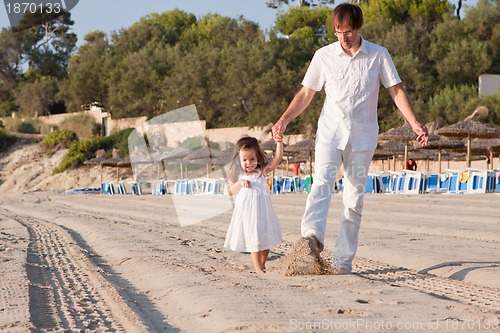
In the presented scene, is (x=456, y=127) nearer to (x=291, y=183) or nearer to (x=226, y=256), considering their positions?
(x=291, y=183)

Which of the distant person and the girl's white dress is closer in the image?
the girl's white dress

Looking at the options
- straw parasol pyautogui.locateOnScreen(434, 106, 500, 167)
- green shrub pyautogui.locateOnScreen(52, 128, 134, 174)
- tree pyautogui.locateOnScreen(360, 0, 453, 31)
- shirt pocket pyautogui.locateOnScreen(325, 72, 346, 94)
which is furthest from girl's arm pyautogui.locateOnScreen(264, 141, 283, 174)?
green shrub pyautogui.locateOnScreen(52, 128, 134, 174)

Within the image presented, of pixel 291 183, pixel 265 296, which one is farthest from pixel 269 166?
pixel 291 183

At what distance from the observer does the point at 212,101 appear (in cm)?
4744

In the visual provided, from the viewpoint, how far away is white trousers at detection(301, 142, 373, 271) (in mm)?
4914

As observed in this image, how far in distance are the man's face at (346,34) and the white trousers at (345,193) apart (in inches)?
24.5

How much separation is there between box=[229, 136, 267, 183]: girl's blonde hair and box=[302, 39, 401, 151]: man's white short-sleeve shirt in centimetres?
70

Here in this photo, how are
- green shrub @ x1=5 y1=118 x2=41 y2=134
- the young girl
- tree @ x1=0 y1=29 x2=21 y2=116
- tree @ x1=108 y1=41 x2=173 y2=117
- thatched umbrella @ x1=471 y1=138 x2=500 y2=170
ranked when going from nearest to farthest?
the young girl, thatched umbrella @ x1=471 y1=138 x2=500 y2=170, tree @ x1=108 y1=41 x2=173 y2=117, green shrub @ x1=5 y1=118 x2=41 y2=134, tree @ x1=0 y1=29 x2=21 y2=116

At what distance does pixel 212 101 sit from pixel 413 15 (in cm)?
1245

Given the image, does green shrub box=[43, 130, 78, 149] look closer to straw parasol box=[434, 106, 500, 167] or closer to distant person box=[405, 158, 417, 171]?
distant person box=[405, 158, 417, 171]

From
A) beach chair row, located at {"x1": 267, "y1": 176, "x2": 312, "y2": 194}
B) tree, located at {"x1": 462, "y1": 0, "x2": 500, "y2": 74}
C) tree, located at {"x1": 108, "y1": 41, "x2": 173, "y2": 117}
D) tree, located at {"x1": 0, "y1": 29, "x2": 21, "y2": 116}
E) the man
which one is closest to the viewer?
the man

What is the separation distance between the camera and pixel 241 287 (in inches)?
173

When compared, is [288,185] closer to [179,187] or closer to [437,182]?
[179,187]

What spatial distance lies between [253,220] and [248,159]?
42 centimetres
